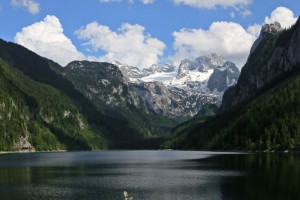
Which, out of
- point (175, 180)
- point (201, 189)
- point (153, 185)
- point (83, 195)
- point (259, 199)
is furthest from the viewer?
point (175, 180)

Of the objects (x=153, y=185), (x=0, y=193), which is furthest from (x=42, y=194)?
(x=153, y=185)

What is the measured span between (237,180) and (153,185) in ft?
63.8

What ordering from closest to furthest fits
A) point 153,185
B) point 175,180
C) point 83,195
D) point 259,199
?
1. point 259,199
2. point 83,195
3. point 153,185
4. point 175,180

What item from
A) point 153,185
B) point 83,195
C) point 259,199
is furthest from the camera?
point 153,185

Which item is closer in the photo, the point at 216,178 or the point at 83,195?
the point at 83,195

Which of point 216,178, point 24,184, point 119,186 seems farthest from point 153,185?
point 24,184

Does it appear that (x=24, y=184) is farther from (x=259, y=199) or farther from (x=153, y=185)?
(x=259, y=199)

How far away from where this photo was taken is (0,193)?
297ft

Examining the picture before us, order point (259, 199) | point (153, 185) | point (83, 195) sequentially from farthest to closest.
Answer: point (153, 185), point (83, 195), point (259, 199)

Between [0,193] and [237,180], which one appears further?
[237,180]

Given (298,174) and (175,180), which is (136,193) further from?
(298,174)

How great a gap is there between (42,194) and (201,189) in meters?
31.9

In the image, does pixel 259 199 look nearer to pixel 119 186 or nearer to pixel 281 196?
pixel 281 196

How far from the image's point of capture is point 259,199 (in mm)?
76688
